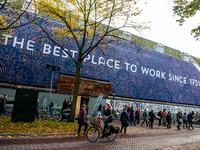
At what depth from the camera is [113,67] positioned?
73.5 ft

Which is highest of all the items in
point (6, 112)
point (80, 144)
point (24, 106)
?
point (24, 106)

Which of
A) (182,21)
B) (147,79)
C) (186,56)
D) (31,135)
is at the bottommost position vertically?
(31,135)

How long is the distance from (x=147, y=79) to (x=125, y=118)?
55.4 feet

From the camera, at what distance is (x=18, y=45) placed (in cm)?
1634

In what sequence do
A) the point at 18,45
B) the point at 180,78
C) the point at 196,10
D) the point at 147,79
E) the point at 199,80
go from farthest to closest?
the point at 199,80, the point at 180,78, the point at 147,79, the point at 18,45, the point at 196,10

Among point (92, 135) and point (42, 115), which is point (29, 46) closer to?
point (42, 115)

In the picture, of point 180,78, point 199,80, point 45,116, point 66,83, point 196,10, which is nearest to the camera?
point 196,10

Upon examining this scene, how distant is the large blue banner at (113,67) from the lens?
16094 millimetres

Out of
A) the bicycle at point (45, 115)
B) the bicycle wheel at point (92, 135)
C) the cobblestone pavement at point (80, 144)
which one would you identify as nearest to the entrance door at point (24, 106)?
the bicycle at point (45, 115)

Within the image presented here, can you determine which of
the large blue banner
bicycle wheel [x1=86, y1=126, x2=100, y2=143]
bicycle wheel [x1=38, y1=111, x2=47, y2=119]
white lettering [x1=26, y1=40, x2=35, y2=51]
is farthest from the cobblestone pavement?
white lettering [x1=26, y1=40, x2=35, y2=51]

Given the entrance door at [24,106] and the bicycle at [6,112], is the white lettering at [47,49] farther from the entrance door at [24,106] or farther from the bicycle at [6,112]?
the entrance door at [24,106]

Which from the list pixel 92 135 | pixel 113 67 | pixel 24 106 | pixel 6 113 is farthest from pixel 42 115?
pixel 113 67

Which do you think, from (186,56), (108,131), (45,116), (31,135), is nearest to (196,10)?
(108,131)

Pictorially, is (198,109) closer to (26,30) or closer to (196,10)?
(196,10)
